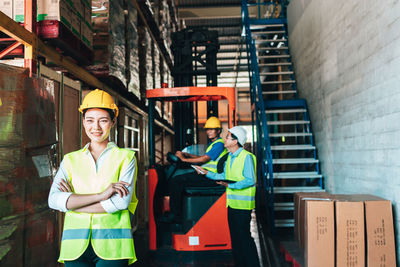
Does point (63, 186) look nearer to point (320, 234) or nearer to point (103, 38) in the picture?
point (320, 234)

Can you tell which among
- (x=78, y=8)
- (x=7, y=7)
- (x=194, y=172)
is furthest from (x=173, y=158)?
(x=7, y=7)

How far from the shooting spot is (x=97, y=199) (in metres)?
1.95

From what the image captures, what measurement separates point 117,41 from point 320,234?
12.3ft

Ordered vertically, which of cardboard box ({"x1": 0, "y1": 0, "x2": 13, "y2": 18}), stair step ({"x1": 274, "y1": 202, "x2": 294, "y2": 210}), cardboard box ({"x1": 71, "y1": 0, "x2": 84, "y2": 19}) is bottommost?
stair step ({"x1": 274, "y1": 202, "x2": 294, "y2": 210})

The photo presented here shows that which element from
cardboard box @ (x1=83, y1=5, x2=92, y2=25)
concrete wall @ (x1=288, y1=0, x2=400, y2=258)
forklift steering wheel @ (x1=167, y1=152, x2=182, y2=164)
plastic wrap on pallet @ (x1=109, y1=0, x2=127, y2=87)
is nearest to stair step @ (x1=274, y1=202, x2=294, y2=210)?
concrete wall @ (x1=288, y1=0, x2=400, y2=258)

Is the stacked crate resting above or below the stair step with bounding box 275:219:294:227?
above

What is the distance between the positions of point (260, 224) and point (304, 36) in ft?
14.0

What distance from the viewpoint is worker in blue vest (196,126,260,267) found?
3.90m

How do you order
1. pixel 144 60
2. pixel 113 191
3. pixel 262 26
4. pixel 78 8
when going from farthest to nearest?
pixel 262 26 → pixel 144 60 → pixel 78 8 → pixel 113 191

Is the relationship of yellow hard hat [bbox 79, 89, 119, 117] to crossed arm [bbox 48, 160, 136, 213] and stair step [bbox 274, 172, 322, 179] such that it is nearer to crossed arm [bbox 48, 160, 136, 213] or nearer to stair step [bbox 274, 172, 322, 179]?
crossed arm [bbox 48, 160, 136, 213]

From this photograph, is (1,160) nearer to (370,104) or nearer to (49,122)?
(49,122)

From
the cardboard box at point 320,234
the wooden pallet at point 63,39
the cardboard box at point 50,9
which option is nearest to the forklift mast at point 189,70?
the wooden pallet at point 63,39

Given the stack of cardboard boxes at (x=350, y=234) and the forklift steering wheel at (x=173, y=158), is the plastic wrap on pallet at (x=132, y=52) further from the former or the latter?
the stack of cardboard boxes at (x=350, y=234)

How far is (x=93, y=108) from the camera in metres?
2.12
